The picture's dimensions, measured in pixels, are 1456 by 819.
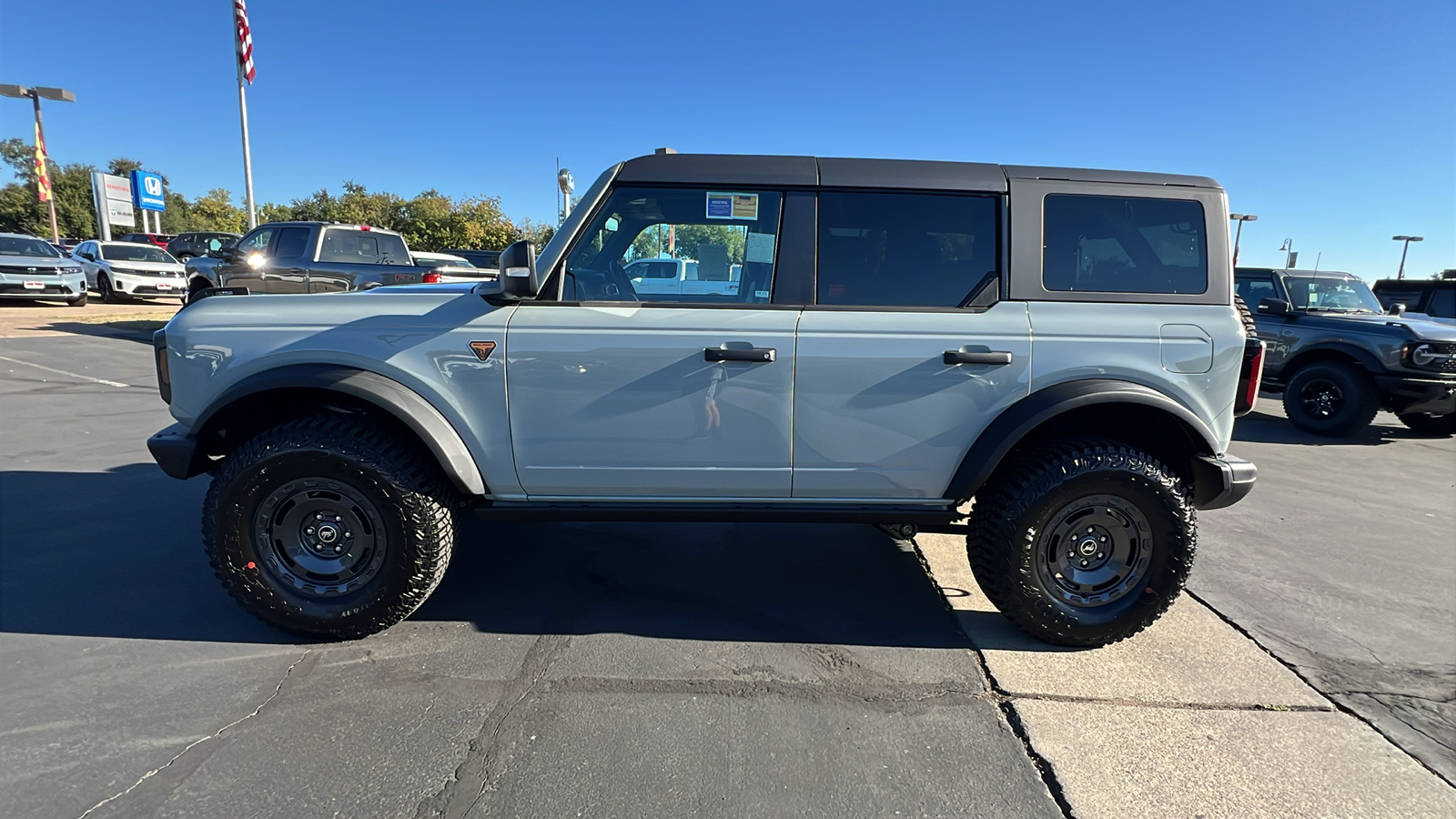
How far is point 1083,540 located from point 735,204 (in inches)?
81.2

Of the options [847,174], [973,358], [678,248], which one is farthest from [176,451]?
[973,358]

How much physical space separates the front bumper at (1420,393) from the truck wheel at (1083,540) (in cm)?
638

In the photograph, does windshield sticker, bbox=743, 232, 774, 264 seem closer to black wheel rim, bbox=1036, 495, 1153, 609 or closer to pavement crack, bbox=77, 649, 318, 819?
black wheel rim, bbox=1036, 495, 1153, 609

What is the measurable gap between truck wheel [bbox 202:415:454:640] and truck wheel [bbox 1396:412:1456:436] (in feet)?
34.8

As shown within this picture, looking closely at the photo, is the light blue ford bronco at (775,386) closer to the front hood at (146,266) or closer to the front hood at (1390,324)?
the front hood at (1390,324)

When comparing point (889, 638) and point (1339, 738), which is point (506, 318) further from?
point (1339, 738)

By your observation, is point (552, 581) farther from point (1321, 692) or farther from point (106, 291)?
point (106, 291)

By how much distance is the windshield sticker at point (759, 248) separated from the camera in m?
3.05

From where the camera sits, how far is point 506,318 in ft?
9.59

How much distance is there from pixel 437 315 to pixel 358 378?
1.28 feet

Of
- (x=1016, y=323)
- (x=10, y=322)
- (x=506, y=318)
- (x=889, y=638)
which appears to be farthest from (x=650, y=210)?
(x=10, y=322)

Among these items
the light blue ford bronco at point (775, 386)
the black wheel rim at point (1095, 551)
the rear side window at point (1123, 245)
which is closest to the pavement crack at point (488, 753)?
the light blue ford bronco at point (775, 386)

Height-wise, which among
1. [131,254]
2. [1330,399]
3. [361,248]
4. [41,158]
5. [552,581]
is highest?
[41,158]

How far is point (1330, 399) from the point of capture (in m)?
7.92
